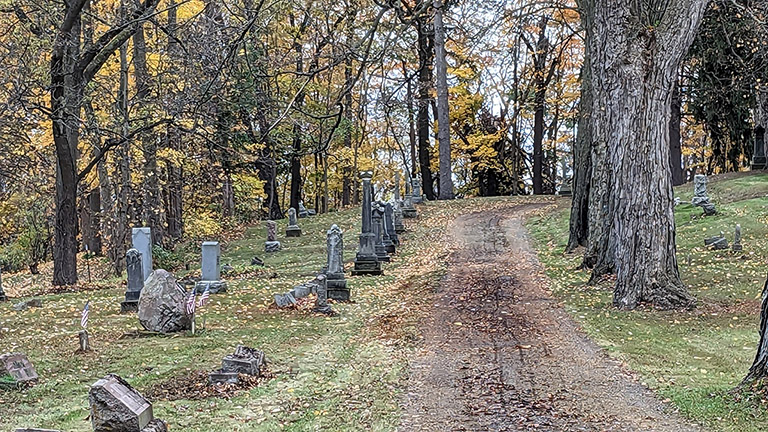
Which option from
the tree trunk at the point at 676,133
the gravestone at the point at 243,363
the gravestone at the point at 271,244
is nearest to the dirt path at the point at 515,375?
the gravestone at the point at 243,363

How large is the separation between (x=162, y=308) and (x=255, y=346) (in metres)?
1.55

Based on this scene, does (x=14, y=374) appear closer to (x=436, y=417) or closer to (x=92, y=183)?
(x=436, y=417)

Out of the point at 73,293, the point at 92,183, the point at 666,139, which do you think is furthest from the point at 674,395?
the point at 92,183

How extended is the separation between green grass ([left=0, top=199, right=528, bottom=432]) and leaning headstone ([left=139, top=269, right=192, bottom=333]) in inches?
12.0

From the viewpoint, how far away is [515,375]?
7.27 metres

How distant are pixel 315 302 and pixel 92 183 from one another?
14379mm

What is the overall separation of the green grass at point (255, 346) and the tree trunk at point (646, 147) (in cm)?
343

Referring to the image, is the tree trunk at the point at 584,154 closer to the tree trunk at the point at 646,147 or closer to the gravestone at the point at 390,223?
the tree trunk at the point at 646,147

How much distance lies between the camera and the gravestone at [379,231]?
16.7 m

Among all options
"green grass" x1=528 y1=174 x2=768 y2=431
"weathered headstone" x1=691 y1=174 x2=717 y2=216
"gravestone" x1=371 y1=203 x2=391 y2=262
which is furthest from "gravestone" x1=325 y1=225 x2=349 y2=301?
"weathered headstone" x1=691 y1=174 x2=717 y2=216

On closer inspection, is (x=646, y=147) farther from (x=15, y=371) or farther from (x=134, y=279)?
(x=15, y=371)

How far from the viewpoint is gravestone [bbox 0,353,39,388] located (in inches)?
259

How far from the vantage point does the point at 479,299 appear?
471 inches

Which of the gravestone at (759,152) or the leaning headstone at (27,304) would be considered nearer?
the leaning headstone at (27,304)
